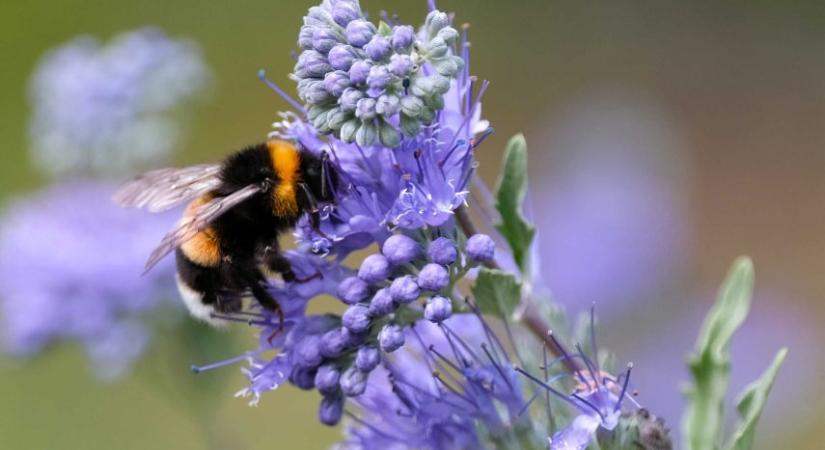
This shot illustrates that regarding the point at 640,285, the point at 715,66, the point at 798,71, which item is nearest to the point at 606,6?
the point at 715,66

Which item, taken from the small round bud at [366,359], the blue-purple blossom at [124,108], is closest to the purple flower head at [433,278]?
the small round bud at [366,359]

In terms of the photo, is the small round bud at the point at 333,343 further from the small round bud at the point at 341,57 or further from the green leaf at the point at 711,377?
the green leaf at the point at 711,377

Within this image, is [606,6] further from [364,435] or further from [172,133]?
[364,435]

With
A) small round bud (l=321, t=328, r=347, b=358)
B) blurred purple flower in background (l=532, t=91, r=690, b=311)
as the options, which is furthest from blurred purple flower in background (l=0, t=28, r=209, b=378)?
blurred purple flower in background (l=532, t=91, r=690, b=311)

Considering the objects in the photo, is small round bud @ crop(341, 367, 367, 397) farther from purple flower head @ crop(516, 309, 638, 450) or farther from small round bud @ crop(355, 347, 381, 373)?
purple flower head @ crop(516, 309, 638, 450)

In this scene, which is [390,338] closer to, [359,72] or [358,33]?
[359,72]

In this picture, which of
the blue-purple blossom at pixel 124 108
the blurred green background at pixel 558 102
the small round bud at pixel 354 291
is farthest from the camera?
the blurred green background at pixel 558 102

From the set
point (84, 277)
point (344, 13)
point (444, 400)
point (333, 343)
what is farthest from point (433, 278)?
point (84, 277)
